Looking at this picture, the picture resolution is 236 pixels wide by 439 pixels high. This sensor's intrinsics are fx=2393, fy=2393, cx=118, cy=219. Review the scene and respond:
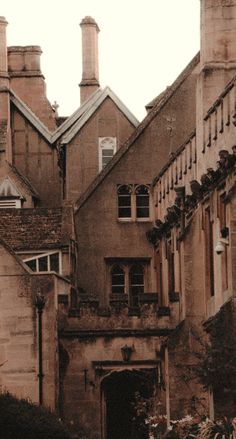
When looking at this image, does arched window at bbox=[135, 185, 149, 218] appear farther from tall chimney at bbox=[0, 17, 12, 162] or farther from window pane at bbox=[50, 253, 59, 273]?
tall chimney at bbox=[0, 17, 12, 162]

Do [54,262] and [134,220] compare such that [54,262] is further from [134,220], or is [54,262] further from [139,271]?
[134,220]

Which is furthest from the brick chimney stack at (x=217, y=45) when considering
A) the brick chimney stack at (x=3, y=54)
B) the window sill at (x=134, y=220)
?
the brick chimney stack at (x=3, y=54)

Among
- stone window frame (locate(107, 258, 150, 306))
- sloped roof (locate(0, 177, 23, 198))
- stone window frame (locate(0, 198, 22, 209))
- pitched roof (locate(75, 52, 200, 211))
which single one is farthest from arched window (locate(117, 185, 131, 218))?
sloped roof (locate(0, 177, 23, 198))

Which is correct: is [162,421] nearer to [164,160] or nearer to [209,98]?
[209,98]

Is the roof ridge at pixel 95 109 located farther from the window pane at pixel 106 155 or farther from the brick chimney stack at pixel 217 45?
the brick chimney stack at pixel 217 45

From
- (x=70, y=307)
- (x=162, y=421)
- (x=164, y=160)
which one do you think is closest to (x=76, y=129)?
(x=164, y=160)

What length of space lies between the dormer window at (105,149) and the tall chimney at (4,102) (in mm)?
5036

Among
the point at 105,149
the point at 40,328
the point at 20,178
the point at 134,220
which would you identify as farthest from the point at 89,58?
the point at 40,328

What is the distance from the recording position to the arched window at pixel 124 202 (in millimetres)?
90938

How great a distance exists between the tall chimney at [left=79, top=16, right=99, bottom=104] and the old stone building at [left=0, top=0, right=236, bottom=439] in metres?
17.0

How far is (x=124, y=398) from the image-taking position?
80062 millimetres

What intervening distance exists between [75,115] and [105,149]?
6.25 metres

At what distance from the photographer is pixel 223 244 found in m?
68.7

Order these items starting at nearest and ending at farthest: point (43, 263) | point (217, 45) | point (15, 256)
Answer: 1. point (217, 45)
2. point (15, 256)
3. point (43, 263)
